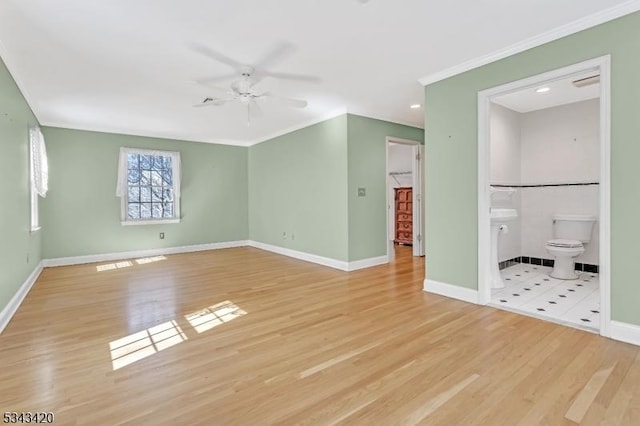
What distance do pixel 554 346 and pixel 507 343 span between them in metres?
0.30

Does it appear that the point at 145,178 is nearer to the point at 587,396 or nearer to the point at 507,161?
the point at 507,161

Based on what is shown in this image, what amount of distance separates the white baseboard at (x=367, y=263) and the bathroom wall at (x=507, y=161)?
170 centimetres

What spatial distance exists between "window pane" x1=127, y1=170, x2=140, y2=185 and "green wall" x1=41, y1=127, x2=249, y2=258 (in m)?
0.26

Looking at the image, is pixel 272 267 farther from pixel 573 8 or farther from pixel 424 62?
pixel 573 8

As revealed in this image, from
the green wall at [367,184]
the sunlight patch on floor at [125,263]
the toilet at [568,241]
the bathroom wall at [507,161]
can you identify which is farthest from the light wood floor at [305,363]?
the bathroom wall at [507,161]

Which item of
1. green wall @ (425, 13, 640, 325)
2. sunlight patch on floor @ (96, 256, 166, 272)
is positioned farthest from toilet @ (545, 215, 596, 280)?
sunlight patch on floor @ (96, 256, 166, 272)

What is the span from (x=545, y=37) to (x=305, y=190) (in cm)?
388

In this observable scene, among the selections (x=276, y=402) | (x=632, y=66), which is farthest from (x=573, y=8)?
(x=276, y=402)

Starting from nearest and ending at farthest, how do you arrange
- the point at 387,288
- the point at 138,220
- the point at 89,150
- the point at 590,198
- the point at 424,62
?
the point at 424,62 → the point at 387,288 → the point at 590,198 → the point at 89,150 → the point at 138,220

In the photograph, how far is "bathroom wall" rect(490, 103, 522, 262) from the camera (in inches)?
182

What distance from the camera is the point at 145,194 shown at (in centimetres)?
655

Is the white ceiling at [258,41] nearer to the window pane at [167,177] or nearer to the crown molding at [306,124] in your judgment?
the crown molding at [306,124]

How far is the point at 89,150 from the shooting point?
5898 mm

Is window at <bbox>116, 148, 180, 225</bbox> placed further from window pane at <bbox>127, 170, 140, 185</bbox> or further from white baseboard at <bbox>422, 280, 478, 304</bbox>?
white baseboard at <bbox>422, 280, 478, 304</bbox>
